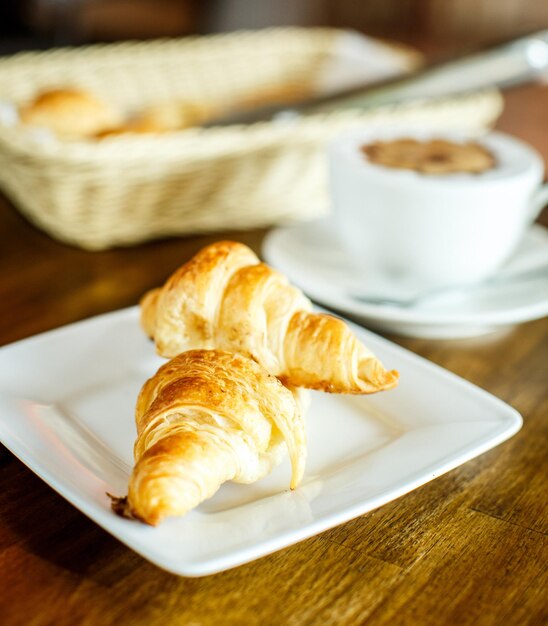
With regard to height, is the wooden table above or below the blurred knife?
below

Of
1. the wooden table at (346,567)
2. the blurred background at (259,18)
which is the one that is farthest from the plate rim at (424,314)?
the blurred background at (259,18)

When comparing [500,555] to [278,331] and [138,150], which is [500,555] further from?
[138,150]

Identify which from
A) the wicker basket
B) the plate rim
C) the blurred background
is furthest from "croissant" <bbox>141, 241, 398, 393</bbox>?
the blurred background

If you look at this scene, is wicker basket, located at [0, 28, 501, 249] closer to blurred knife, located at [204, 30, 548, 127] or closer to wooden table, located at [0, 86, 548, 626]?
blurred knife, located at [204, 30, 548, 127]

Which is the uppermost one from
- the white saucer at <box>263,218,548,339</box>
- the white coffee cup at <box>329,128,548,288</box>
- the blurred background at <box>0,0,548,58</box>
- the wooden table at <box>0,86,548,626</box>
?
the white coffee cup at <box>329,128,548,288</box>

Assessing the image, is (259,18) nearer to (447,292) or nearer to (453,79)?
(453,79)

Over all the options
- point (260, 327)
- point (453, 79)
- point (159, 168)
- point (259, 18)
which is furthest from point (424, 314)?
point (259, 18)
